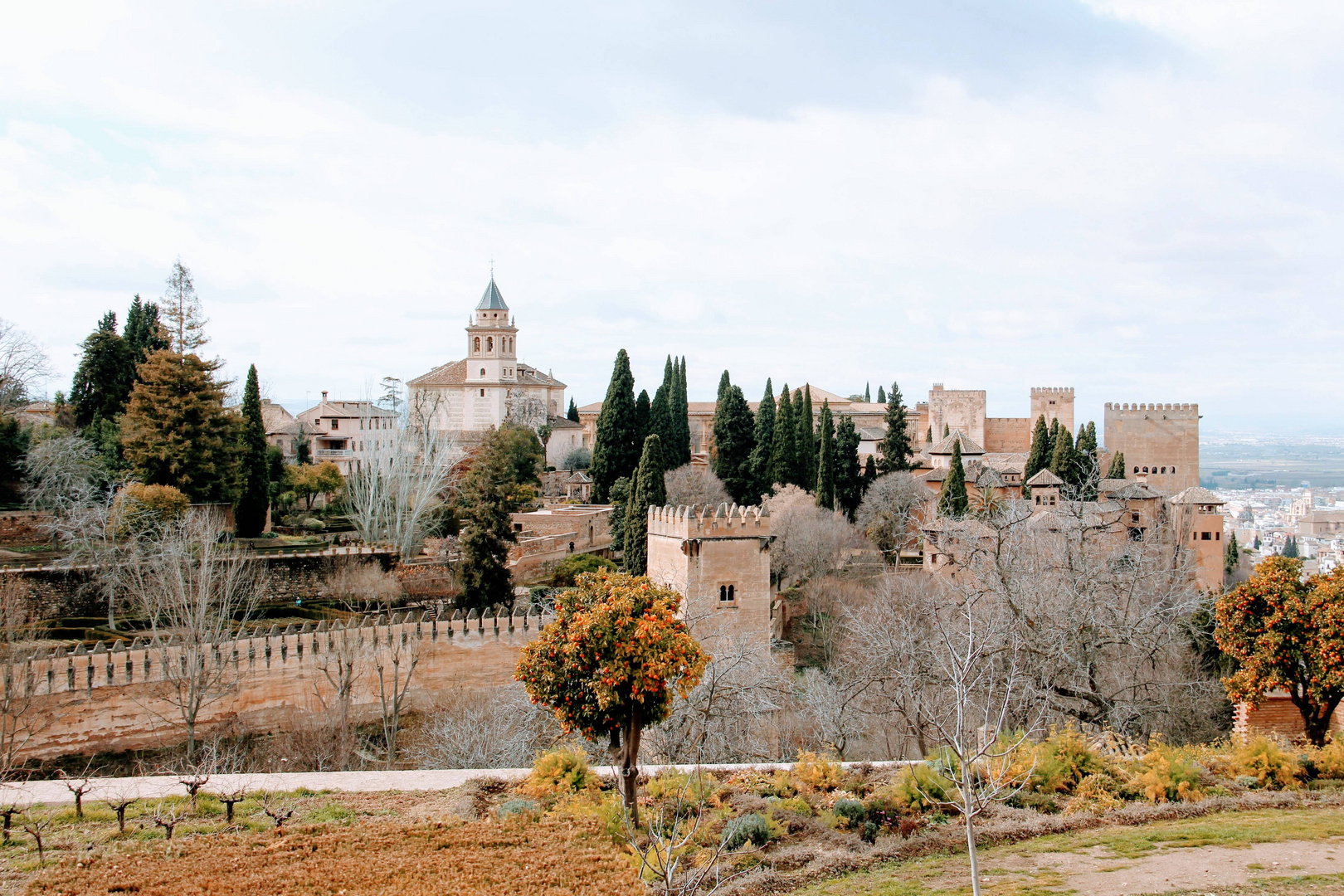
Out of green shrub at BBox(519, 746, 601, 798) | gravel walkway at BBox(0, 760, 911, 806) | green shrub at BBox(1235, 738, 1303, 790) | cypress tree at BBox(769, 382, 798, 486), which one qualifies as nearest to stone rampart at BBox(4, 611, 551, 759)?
gravel walkway at BBox(0, 760, 911, 806)

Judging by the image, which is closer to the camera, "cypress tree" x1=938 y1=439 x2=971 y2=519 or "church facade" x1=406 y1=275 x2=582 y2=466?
"cypress tree" x1=938 y1=439 x2=971 y2=519

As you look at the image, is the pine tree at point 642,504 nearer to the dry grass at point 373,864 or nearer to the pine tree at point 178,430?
the pine tree at point 178,430

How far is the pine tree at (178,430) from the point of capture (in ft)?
79.9

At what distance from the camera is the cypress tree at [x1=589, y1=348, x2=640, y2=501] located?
3494 centimetres

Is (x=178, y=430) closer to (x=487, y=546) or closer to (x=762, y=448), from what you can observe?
(x=487, y=546)

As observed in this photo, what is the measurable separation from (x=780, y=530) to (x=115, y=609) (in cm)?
1880

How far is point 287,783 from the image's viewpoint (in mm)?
10125

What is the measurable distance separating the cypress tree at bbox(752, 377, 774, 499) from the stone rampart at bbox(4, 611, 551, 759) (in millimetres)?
16528

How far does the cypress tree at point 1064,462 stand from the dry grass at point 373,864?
34.4m

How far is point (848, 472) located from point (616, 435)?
993 cm

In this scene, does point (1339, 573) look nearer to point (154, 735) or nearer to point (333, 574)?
point (154, 735)

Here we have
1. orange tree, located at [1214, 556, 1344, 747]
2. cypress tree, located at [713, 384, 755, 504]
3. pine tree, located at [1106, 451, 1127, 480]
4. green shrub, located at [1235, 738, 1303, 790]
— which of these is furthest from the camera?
pine tree, located at [1106, 451, 1127, 480]

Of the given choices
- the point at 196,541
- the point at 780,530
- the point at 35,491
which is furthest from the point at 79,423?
the point at 780,530

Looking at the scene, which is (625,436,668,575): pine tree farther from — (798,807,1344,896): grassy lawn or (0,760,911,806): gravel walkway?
(798,807,1344,896): grassy lawn
